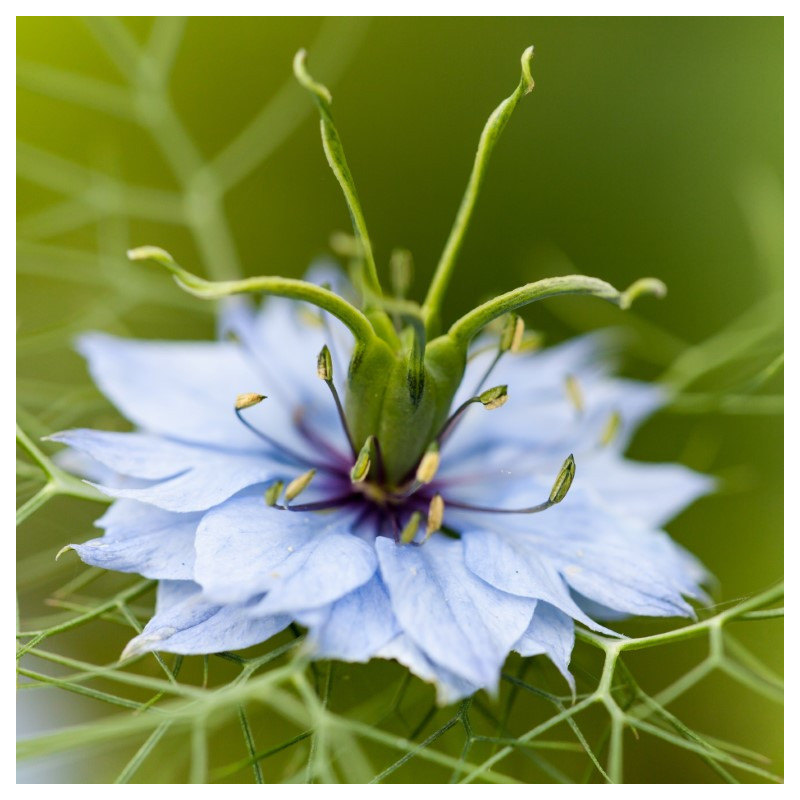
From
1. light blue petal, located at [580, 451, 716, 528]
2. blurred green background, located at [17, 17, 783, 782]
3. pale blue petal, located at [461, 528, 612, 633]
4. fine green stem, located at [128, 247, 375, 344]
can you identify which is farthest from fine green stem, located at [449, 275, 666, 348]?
blurred green background, located at [17, 17, 783, 782]

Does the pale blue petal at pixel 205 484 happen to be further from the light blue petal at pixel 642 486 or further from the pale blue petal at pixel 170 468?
the light blue petal at pixel 642 486

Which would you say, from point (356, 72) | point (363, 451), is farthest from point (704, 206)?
point (363, 451)

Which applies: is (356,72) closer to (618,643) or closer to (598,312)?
(598,312)

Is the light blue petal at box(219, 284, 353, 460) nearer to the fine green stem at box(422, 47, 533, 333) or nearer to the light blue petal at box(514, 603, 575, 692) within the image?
the fine green stem at box(422, 47, 533, 333)

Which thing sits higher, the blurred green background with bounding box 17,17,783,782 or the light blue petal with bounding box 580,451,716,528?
the blurred green background with bounding box 17,17,783,782

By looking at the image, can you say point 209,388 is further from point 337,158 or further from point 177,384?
point 337,158
